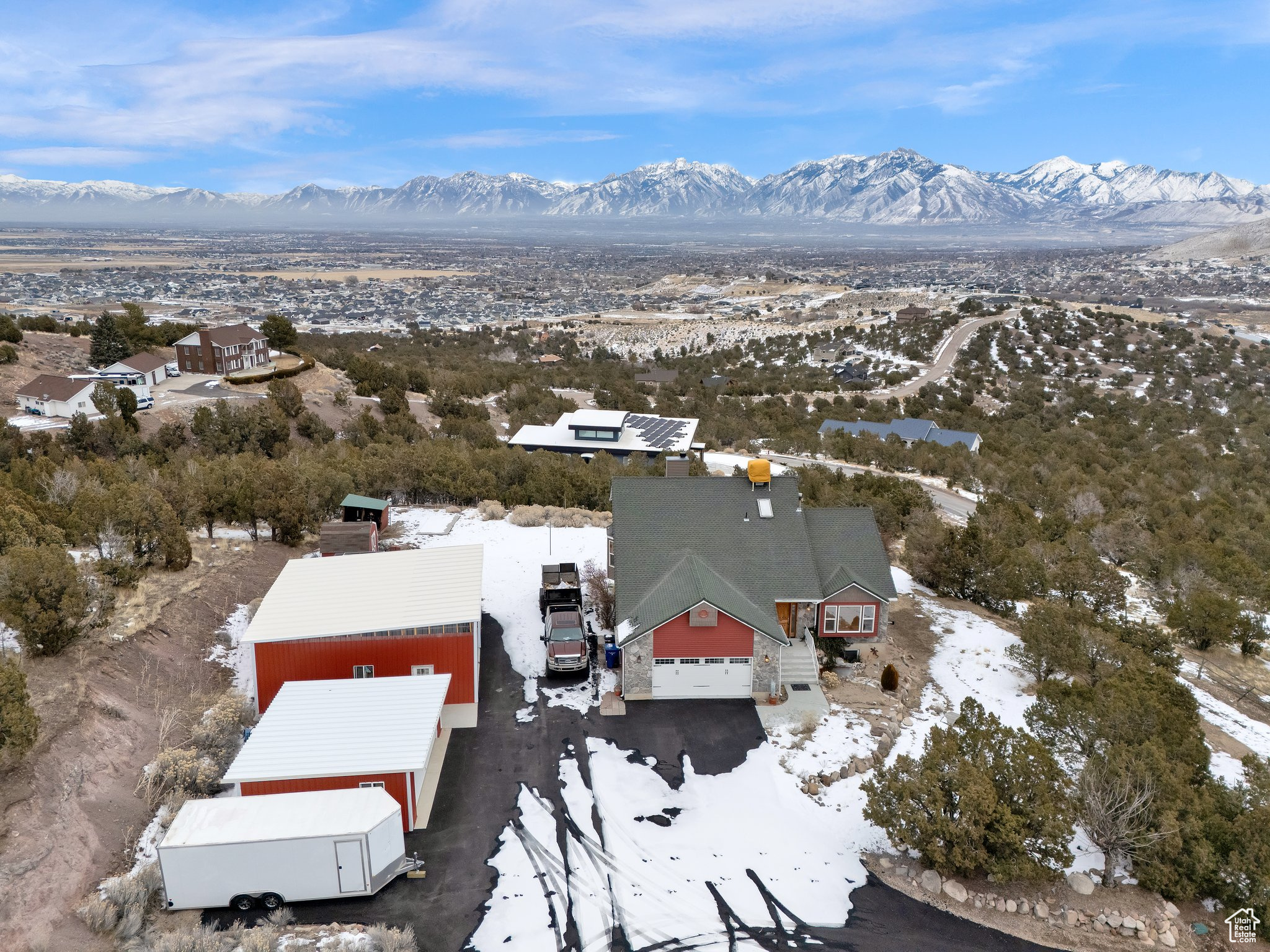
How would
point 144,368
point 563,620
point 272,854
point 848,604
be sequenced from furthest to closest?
point 144,368
point 563,620
point 848,604
point 272,854

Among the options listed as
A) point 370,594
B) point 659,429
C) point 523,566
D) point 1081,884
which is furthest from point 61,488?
point 659,429

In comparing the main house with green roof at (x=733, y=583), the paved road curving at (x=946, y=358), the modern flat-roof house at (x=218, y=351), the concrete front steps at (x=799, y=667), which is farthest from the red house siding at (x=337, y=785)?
the paved road curving at (x=946, y=358)

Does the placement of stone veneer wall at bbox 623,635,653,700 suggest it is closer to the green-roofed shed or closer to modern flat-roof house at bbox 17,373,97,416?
the green-roofed shed

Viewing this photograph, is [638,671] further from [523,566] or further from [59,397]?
[59,397]

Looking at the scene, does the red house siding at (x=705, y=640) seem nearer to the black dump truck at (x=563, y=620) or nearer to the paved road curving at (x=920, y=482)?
the black dump truck at (x=563, y=620)

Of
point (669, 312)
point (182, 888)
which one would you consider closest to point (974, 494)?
point (182, 888)

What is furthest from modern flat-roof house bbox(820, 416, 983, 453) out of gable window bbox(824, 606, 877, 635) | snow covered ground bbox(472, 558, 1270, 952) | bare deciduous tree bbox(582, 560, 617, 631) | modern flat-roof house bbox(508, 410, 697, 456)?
snow covered ground bbox(472, 558, 1270, 952)

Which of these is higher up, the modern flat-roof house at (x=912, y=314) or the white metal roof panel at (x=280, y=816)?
the modern flat-roof house at (x=912, y=314)

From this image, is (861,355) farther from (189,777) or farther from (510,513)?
(189,777)

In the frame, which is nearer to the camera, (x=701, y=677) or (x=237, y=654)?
(x=701, y=677)
